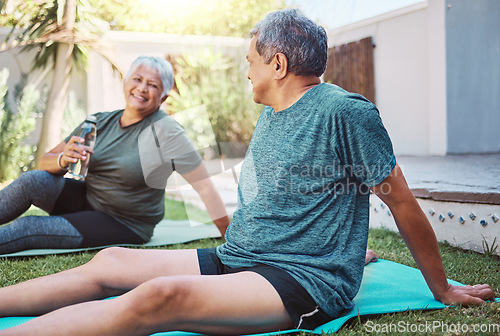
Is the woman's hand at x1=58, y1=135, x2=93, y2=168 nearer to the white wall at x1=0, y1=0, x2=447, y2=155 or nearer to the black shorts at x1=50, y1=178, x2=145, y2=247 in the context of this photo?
the black shorts at x1=50, y1=178, x2=145, y2=247

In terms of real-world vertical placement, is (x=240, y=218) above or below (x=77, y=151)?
below

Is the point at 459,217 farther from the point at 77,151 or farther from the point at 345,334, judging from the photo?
the point at 77,151

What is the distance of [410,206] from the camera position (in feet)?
5.07

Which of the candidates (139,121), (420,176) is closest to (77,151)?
(139,121)

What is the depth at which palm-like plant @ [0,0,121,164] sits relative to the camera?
681cm

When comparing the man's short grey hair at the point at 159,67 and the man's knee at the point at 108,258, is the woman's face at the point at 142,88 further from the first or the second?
the man's knee at the point at 108,258

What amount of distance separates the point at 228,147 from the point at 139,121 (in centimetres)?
559

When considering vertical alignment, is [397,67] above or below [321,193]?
above

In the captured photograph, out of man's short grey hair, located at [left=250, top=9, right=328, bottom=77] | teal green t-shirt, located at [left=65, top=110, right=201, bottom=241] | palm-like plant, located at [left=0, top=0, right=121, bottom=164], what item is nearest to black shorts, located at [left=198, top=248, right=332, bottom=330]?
man's short grey hair, located at [left=250, top=9, right=328, bottom=77]

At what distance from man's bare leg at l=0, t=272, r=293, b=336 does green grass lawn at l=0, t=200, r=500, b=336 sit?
34 centimetres

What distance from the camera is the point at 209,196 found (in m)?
2.87

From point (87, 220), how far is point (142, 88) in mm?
890

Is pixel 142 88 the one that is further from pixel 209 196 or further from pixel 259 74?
pixel 259 74

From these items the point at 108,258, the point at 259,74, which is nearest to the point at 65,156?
the point at 108,258
